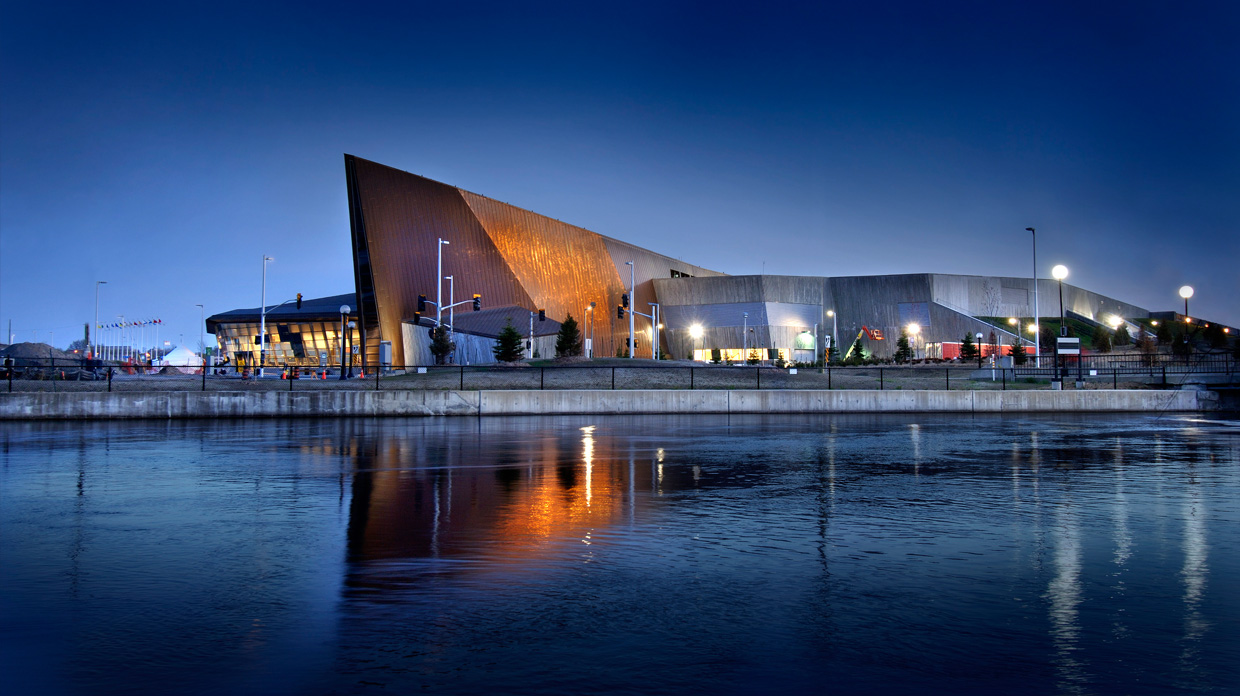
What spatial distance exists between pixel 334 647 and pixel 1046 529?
21.2 ft

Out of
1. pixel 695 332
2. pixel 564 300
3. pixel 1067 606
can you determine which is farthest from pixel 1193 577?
pixel 695 332

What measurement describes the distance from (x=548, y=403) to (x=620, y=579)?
23.1 m

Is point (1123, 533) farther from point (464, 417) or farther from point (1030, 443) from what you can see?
point (464, 417)

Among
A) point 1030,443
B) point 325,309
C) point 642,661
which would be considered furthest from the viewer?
point 325,309

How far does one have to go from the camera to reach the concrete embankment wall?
26656mm

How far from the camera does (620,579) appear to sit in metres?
5.91

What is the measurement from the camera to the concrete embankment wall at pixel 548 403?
26656 mm

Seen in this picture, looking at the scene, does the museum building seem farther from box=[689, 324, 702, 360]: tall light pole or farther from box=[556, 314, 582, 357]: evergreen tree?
box=[556, 314, 582, 357]: evergreen tree

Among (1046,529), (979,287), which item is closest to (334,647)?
(1046,529)

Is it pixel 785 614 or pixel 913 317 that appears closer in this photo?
pixel 785 614

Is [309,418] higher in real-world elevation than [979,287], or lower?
lower

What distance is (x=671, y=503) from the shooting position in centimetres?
945

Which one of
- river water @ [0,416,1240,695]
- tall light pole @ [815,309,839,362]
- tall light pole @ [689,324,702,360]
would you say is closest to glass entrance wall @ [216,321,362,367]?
tall light pole @ [689,324,702,360]

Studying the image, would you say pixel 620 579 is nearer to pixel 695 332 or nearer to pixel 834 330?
pixel 695 332
